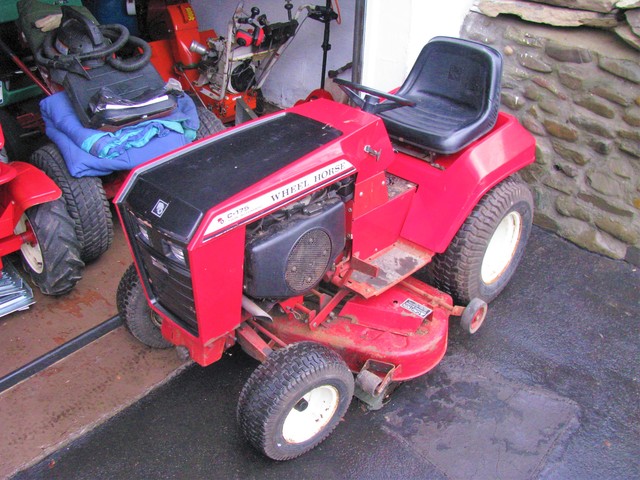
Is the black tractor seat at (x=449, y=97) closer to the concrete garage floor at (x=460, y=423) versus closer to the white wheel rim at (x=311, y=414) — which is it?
the concrete garage floor at (x=460, y=423)

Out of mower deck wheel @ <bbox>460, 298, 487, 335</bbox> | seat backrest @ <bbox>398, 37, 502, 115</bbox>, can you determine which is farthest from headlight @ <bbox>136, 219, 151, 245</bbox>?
seat backrest @ <bbox>398, 37, 502, 115</bbox>

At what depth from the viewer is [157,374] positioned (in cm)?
278

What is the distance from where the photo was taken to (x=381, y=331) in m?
2.57

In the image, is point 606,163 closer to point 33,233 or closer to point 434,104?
point 434,104

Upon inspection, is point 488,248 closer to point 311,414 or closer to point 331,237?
point 331,237

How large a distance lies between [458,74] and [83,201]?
210cm

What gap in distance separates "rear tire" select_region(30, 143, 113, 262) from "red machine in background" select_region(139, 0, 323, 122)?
5.41 feet

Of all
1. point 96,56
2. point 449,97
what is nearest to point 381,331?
point 449,97

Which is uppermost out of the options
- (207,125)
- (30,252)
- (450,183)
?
(450,183)

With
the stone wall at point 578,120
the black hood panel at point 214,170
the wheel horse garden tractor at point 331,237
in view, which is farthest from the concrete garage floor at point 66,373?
the stone wall at point 578,120

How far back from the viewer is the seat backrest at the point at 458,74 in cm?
279

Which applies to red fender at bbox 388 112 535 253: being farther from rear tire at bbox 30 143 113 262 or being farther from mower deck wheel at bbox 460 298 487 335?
rear tire at bbox 30 143 113 262

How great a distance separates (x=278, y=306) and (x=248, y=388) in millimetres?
509

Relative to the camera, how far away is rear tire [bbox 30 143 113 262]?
3.22 metres
